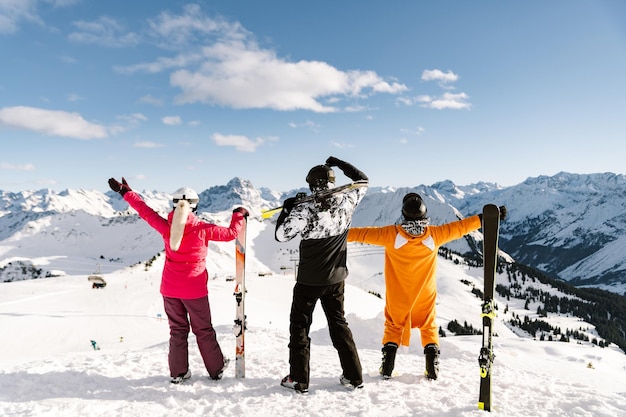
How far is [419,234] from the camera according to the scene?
5.96 m

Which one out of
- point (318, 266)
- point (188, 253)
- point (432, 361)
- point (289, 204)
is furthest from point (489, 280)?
point (188, 253)

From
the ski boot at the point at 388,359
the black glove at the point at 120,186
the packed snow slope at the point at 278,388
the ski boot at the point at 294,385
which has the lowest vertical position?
the packed snow slope at the point at 278,388

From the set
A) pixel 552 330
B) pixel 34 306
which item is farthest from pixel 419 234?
pixel 552 330

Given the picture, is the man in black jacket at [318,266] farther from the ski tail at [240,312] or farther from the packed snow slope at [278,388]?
the ski tail at [240,312]

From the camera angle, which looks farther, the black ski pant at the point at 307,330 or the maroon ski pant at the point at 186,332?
the maroon ski pant at the point at 186,332

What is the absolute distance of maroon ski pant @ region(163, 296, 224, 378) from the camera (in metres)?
5.68

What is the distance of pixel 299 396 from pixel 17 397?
3730 millimetres

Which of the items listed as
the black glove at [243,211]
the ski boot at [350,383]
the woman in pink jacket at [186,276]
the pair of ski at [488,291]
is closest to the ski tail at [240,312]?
the black glove at [243,211]

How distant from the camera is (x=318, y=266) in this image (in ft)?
17.9

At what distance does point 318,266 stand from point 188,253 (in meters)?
1.92

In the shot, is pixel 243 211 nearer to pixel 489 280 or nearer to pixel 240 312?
pixel 240 312

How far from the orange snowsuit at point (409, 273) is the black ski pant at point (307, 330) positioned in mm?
899

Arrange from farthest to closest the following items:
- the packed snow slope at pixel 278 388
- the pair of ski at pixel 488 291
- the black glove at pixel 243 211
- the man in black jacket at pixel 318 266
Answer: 1. the black glove at pixel 243 211
2. the man in black jacket at pixel 318 266
3. the pair of ski at pixel 488 291
4. the packed snow slope at pixel 278 388

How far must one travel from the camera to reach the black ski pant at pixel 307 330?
18.1ft
